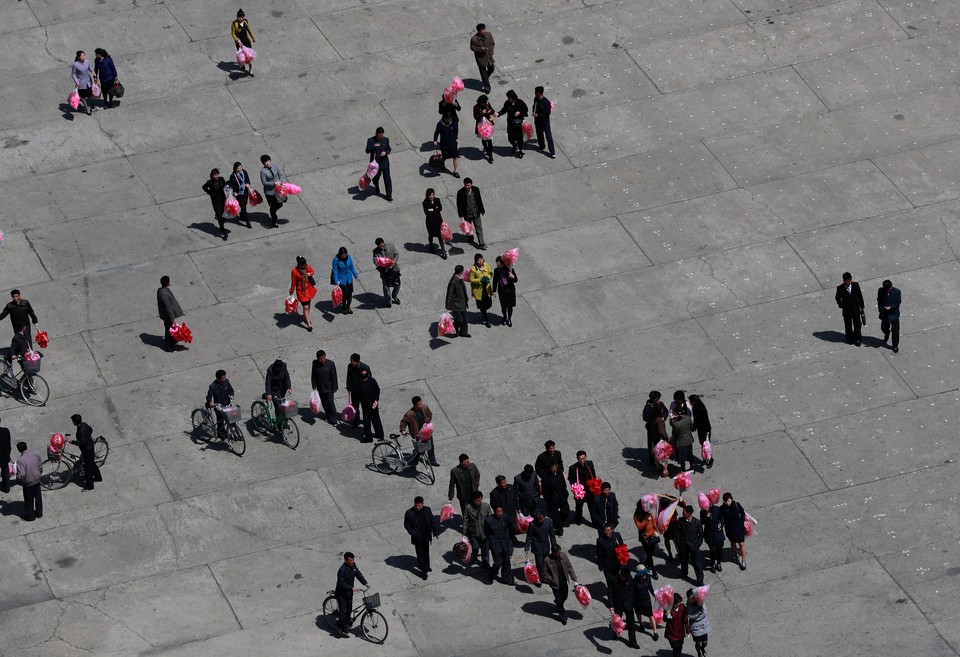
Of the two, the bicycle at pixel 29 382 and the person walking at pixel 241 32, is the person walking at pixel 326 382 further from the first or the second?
the person walking at pixel 241 32

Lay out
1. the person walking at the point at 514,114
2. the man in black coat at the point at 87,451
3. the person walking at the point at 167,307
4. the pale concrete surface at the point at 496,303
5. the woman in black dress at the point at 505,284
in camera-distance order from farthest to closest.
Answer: the person walking at the point at 514,114, the woman in black dress at the point at 505,284, the person walking at the point at 167,307, the man in black coat at the point at 87,451, the pale concrete surface at the point at 496,303

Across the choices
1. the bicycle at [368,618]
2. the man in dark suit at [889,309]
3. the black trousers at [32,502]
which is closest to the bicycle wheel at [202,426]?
the black trousers at [32,502]

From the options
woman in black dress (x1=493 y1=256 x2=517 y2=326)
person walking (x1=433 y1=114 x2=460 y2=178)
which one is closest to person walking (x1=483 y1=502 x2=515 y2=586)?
woman in black dress (x1=493 y1=256 x2=517 y2=326)

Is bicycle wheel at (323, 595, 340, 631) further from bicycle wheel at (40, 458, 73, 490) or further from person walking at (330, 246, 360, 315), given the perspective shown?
person walking at (330, 246, 360, 315)

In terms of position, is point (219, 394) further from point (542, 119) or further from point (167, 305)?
point (542, 119)

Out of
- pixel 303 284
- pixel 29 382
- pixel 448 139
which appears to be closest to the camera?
pixel 29 382

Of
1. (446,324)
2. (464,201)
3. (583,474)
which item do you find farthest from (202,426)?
(464,201)
